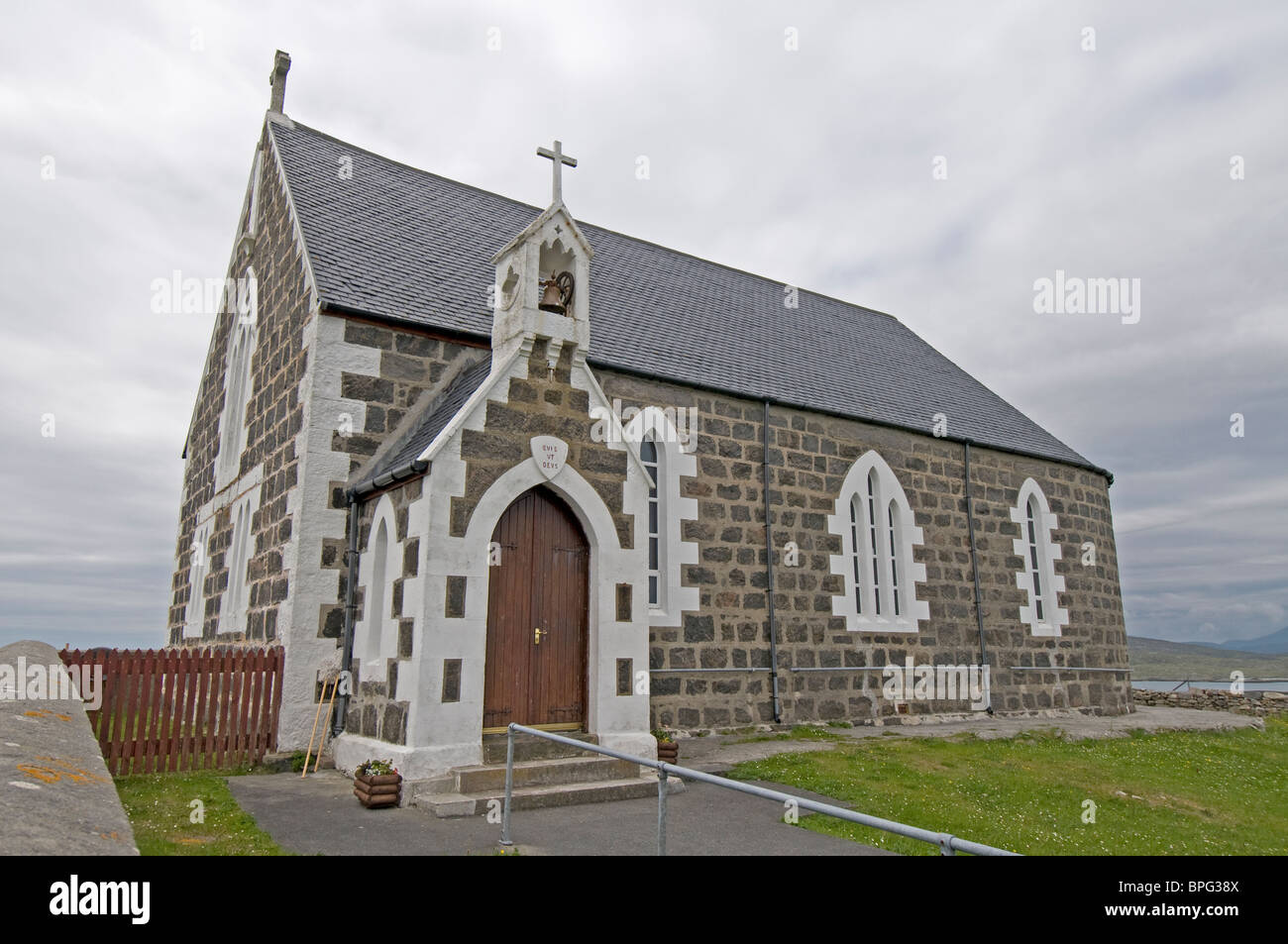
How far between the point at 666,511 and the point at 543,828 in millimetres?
6066

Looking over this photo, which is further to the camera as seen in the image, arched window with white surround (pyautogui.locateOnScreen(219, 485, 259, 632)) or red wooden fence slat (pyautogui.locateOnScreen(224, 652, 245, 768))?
arched window with white surround (pyautogui.locateOnScreen(219, 485, 259, 632))

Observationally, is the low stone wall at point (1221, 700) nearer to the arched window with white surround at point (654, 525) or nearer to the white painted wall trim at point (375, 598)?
the arched window with white surround at point (654, 525)

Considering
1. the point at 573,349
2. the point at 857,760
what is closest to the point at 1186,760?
the point at 857,760

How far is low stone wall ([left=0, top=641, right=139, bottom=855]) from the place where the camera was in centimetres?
317

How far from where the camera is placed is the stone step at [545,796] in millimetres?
7672

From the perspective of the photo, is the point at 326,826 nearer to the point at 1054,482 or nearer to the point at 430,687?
the point at 430,687

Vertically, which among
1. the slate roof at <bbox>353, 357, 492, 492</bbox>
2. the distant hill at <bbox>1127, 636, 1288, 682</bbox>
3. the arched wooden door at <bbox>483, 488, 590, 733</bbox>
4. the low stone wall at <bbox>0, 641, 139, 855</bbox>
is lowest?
the distant hill at <bbox>1127, 636, 1288, 682</bbox>

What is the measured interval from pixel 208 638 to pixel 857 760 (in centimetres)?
1064

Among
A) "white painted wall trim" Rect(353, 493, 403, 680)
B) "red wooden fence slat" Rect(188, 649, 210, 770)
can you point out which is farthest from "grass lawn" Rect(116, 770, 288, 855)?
"white painted wall trim" Rect(353, 493, 403, 680)

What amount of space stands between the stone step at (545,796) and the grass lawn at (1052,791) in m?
1.42

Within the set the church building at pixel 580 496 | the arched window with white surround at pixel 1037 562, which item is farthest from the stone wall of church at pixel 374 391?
the arched window with white surround at pixel 1037 562

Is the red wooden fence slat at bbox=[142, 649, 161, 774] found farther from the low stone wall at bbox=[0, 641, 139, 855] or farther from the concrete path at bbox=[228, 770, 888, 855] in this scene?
the low stone wall at bbox=[0, 641, 139, 855]

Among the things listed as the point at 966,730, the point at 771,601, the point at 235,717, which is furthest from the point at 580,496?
the point at 966,730

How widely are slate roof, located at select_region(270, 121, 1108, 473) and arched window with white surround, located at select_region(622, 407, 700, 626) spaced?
0.90 metres
